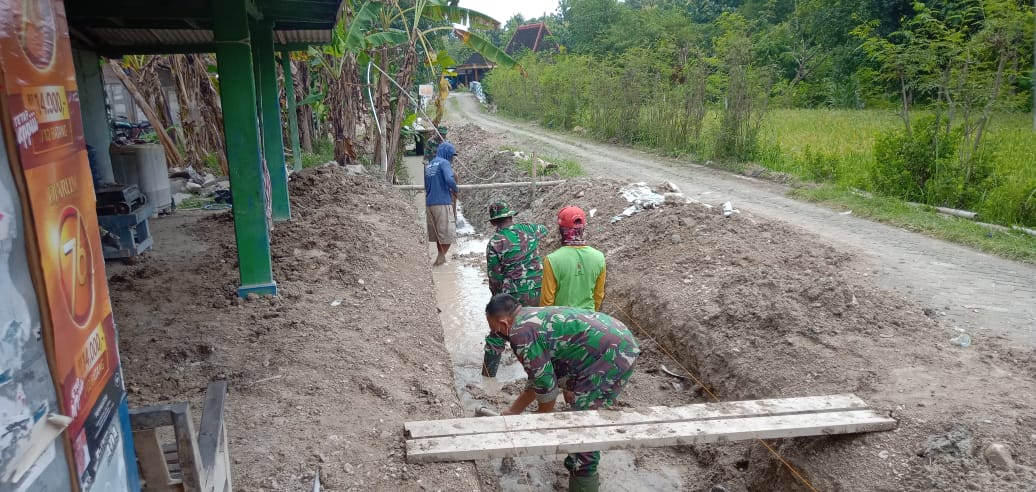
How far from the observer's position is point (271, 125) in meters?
8.76

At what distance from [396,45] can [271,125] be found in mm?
3582

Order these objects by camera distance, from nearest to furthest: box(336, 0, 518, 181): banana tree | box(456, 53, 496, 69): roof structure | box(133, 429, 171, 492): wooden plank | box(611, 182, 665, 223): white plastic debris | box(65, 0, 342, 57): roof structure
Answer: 1. box(133, 429, 171, 492): wooden plank
2. box(65, 0, 342, 57): roof structure
3. box(611, 182, 665, 223): white plastic debris
4. box(336, 0, 518, 181): banana tree
5. box(456, 53, 496, 69): roof structure

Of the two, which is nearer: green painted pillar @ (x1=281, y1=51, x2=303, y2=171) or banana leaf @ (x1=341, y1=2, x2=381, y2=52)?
banana leaf @ (x1=341, y1=2, x2=381, y2=52)

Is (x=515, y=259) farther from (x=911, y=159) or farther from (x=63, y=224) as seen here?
(x=911, y=159)

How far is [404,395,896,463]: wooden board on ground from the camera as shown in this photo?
363cm

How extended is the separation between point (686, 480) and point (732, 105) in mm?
11749

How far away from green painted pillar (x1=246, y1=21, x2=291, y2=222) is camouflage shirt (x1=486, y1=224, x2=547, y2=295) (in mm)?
4157

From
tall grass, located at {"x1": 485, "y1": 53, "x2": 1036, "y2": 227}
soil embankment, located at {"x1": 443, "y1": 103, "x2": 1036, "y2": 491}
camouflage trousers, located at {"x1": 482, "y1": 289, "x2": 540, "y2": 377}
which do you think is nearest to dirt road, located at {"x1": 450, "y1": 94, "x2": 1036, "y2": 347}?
soil embankment, located at {"x1": 443, "y1": 103, "x2": 1036, "y2": 491}

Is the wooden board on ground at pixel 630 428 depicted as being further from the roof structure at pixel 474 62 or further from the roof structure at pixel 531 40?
the roof structure at pixel 474 62

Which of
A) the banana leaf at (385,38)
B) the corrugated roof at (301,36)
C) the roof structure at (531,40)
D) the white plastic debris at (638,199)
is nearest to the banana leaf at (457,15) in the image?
the banana leaf at (385,38)

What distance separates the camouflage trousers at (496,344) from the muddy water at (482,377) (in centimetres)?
15

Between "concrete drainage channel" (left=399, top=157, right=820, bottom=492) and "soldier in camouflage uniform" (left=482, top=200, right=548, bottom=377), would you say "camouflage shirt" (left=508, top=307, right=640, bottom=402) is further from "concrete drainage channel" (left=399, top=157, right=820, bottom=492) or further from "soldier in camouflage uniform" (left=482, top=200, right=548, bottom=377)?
"soldier in camouflage uniform" (left=482, top=200, right=548, bottom=377)

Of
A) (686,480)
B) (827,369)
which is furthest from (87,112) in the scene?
(827,369)

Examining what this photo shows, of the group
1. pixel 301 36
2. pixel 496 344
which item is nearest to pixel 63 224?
pixel 496 344
